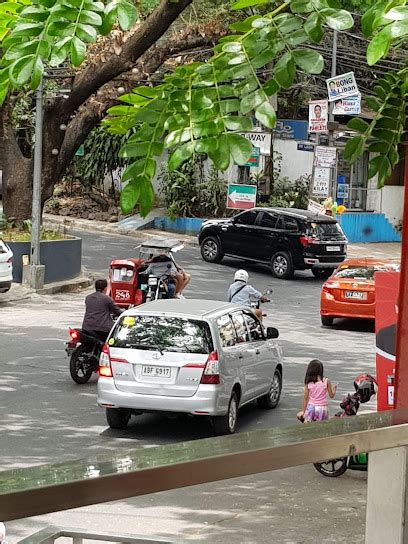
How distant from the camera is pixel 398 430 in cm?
269

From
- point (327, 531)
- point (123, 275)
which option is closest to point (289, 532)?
point (327, 531)

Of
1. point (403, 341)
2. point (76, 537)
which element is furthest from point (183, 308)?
point (403, 341)

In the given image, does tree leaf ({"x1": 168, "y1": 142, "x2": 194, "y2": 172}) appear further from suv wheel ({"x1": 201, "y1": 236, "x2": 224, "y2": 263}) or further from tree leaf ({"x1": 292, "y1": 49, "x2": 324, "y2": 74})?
suv wheel ({"x1": 201, "y1": 236, "x2": 224, "y2": 263})

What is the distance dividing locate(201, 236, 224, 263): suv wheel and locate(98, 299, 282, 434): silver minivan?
731 inches

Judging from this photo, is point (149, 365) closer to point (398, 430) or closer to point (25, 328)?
point (25, 328)

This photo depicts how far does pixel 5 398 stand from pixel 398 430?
Answer: 1241 centimetres

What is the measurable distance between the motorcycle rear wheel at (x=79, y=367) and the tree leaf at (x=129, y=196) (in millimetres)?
12744

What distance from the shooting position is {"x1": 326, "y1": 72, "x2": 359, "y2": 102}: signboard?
30.1m

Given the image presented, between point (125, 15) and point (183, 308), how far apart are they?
34.3 ft

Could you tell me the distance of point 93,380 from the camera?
1653 cm

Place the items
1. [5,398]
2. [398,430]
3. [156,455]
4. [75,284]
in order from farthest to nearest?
[75,284], [5,398], [398,430], [156,455]

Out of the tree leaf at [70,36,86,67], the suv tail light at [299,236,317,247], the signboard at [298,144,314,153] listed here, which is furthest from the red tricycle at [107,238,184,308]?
the tree leaf at [70,36,86,67]

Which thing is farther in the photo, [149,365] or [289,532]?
[149,365]

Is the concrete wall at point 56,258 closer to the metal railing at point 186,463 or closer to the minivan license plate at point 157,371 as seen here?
the minivan license plate at point 157,371
